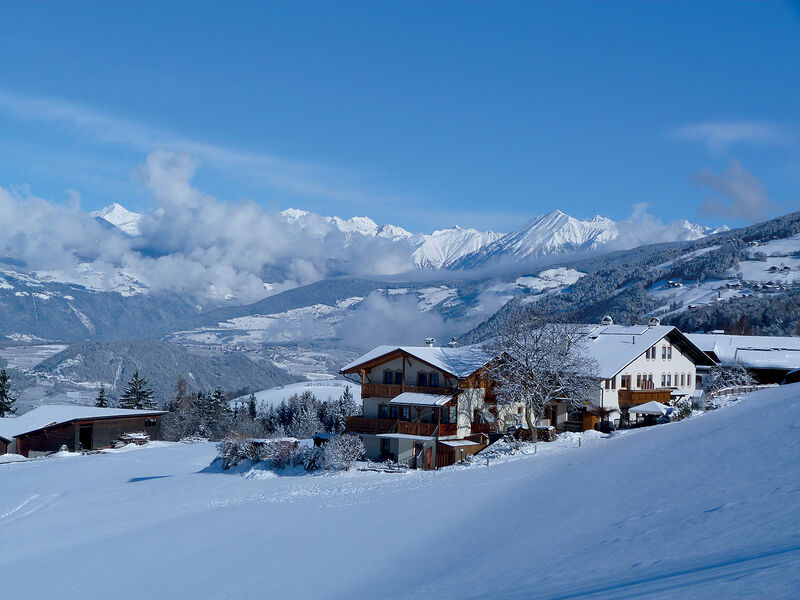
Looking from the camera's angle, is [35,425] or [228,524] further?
[35,425]

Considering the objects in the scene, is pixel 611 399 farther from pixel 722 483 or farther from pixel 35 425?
pixel 35 425

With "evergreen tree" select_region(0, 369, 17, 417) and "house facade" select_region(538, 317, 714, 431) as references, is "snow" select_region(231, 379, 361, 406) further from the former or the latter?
"house facade" select_region(538, 317, 714, 431)

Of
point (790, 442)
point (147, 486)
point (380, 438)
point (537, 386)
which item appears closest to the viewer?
point (790, 442)

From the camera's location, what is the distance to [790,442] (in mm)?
18938

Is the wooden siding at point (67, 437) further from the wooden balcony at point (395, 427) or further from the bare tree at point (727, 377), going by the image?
the bare tree at point (727, 377)

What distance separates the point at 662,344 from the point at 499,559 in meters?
41.0

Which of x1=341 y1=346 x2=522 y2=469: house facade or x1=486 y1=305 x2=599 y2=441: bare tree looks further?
x1=341 y1=346 x2=522 y2=469: house facade

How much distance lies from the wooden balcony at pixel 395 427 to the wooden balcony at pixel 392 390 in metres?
2.22

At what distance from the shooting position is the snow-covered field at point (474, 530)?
37.3ft

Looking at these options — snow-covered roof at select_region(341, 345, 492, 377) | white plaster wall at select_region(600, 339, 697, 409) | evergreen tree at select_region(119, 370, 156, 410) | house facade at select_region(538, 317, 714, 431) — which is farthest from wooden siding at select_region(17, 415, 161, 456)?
white plaster wall at select_region(600, 339, 697, 409)

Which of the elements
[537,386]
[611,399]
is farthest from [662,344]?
[537,386]

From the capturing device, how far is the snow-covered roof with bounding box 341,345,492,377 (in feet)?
146

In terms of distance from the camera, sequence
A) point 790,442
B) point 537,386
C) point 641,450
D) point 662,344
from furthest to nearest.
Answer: point 662,344 < point 537,386 < point 641,450 < point 790,442

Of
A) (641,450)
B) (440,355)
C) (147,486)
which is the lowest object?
(147,486)
